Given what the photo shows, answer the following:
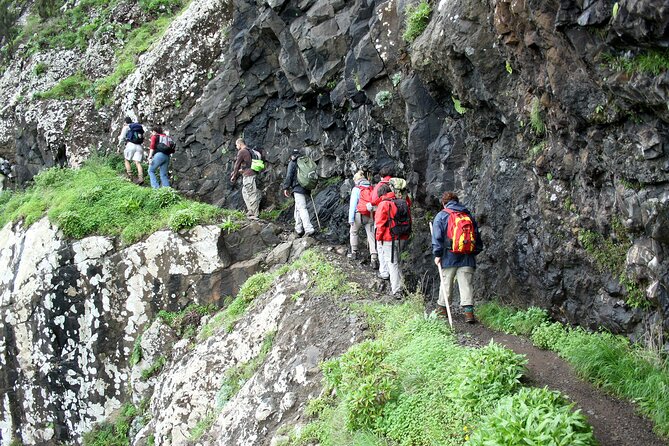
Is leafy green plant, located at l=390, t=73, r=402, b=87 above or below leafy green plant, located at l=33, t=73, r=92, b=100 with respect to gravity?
below

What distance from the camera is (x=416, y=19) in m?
11.5

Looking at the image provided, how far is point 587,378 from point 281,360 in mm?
4741

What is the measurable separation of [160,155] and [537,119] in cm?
1083

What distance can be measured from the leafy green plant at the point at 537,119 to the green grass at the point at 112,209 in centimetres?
815

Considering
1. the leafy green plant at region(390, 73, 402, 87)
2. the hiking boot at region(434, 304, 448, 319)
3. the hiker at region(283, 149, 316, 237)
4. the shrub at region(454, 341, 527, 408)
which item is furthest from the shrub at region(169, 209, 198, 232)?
the shrub at region(454, 341, 527, 408)

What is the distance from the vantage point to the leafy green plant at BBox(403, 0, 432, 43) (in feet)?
37.4

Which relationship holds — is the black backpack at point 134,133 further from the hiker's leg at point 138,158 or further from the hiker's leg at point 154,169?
the hiker's leg at point 154,169

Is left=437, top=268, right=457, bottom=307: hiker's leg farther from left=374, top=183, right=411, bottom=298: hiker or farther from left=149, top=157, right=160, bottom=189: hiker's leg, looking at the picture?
left=149, top=157, right=160, bottom=189: hiker's leg

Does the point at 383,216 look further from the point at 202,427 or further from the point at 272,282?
the point at 202,427

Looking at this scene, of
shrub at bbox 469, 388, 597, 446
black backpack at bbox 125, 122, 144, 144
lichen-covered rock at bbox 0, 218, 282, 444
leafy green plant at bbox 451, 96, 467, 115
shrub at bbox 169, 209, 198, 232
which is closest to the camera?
shrub at bbox 469, 388, 597, 446

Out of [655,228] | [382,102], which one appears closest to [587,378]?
[655,228]

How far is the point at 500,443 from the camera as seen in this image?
5203mm

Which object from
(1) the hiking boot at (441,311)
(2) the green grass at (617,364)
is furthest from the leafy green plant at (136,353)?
(2) the green grass at (617,364)

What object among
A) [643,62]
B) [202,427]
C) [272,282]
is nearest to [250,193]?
[272,282]
